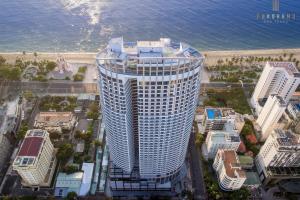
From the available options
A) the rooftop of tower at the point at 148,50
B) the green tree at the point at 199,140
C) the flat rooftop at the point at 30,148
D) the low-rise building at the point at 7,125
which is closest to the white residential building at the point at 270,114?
the green tree at the point at 199,140

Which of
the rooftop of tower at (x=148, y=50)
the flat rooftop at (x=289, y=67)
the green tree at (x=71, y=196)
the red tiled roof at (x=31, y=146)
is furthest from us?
the flat rooftop at (x=289, y=67)

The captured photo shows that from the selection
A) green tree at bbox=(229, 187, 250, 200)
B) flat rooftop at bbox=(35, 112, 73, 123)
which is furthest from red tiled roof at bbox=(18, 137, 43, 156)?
green tree at bbox=(229, 187, 250, 200)

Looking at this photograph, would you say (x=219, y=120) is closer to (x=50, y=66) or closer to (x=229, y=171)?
(x=229, y=171)

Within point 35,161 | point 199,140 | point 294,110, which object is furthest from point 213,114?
point 35,161

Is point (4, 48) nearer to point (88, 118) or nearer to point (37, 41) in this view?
point (37, 41)

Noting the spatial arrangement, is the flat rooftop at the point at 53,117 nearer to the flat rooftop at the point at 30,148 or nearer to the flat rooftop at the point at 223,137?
the flat rooftop at the point at 30,148

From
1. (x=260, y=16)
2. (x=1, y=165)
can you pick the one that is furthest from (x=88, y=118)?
(x=260, y=16)

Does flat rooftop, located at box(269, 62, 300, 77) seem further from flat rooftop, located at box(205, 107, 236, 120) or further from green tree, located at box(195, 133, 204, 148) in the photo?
green tree, located at box(195, 133, 204, 148)

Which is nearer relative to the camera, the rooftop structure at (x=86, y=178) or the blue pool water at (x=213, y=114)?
the rooftop structure at (x=86, y=178)
